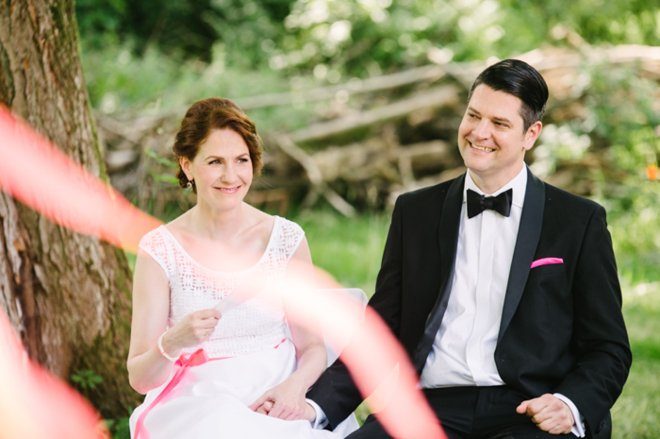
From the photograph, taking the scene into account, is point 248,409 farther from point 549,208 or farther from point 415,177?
point 415,177

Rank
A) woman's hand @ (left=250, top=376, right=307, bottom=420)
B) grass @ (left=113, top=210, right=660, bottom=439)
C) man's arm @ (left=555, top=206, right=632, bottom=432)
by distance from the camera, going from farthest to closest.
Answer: grass @ (left=113, top=210, right=660, bottom=439) < woman's hand @ (left=250, top=376, right=307, bottom=420) < man's arm @ (left=555, top=206, right=632, bottom=432)

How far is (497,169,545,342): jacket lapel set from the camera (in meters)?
2.71

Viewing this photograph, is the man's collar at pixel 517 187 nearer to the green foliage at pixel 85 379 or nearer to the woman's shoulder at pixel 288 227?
the woman's shoulder at pixel 288 227

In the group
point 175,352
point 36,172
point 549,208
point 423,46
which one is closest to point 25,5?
point 36,172

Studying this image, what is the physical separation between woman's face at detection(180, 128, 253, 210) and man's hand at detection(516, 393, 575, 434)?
1.15m

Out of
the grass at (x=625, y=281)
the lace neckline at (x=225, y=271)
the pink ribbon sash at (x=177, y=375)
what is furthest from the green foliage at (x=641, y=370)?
the pink ribbon sash at (x=177, y=375)

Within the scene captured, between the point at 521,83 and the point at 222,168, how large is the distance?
1.02m

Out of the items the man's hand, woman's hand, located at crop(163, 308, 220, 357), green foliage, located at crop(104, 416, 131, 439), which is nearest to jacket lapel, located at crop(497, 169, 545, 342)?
the man's hand

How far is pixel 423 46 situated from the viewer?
10945mm

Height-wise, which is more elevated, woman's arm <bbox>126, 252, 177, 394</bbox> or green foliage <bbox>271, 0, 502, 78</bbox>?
green foliage <bbox>271, 0, 502, 78</bbox>

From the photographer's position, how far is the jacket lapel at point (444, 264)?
9.34ft

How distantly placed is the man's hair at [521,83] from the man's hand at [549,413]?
878mm

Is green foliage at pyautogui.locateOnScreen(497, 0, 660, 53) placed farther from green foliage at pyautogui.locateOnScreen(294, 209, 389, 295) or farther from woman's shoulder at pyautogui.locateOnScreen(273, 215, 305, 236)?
woman's shoulder at pyautogui.locateOnScreen(273, 215, 305, 236)

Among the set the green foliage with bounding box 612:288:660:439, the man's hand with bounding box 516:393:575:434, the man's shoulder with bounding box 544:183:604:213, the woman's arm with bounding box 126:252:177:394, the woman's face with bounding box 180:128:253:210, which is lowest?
the green foliage with bounding box 612:288:660:439
